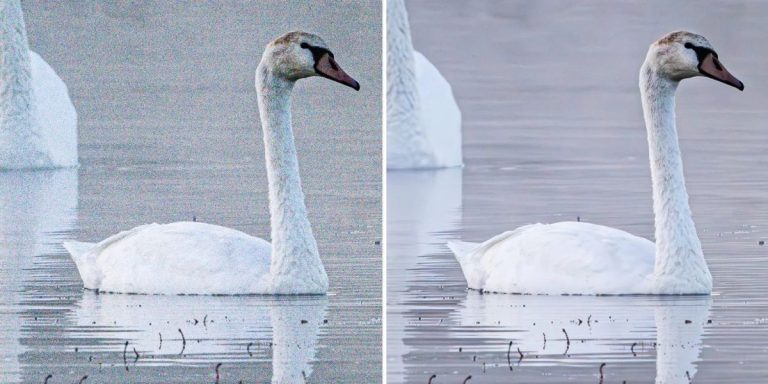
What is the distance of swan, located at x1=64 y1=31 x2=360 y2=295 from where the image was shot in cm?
1062

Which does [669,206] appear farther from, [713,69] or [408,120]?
[408,120]

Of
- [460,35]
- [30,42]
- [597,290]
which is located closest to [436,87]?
[30,42]

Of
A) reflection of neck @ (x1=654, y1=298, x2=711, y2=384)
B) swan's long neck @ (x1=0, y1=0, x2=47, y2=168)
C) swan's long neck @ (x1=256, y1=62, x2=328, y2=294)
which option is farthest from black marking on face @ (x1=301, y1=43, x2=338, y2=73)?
swan's long neck @ (x1=0, y1=0, x2=47, y2=168)

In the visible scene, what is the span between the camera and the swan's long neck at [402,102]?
50.9ft

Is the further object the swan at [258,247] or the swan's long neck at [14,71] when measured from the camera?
the swan's long neck at [14,71]

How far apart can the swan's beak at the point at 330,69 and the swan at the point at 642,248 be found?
894mm

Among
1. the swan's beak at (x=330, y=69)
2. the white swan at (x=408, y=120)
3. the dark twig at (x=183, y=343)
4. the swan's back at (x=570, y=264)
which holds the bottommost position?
the dark twig at (x=183, y=343)

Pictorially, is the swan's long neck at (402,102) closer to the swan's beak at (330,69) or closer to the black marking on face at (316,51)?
the black marking on face at (316,51)

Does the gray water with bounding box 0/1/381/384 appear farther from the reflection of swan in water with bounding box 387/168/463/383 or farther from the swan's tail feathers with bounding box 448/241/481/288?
the swan's tail feathers with bounding box 448/241/481/288

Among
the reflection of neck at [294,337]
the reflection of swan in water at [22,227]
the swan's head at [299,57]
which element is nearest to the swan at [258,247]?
the swan's head at [299,57]

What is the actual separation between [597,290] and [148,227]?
6.29 ft

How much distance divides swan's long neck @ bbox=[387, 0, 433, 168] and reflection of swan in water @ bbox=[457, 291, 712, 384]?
4.96 m

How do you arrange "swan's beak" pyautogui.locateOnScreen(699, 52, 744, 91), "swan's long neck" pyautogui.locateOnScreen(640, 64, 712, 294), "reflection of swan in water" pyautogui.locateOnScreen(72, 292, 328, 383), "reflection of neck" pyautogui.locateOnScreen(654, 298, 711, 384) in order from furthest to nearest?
"swan's beak" pyautogui.locateOnScreen(699, 52, 744, 91)
"swan's long neck" pyautogui.locateOnScreen(640, 64, 712, 294)
"reflection of swan in water" pyautogui.locateOnScreen(72, 292, 328, 383)
"reflection of neck" pyautogui.locateOnScreen(654, 298, 711, 384)

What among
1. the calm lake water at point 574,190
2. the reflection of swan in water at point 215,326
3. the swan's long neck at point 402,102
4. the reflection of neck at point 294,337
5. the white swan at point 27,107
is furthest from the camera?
the swan's long neck at point 402,102
